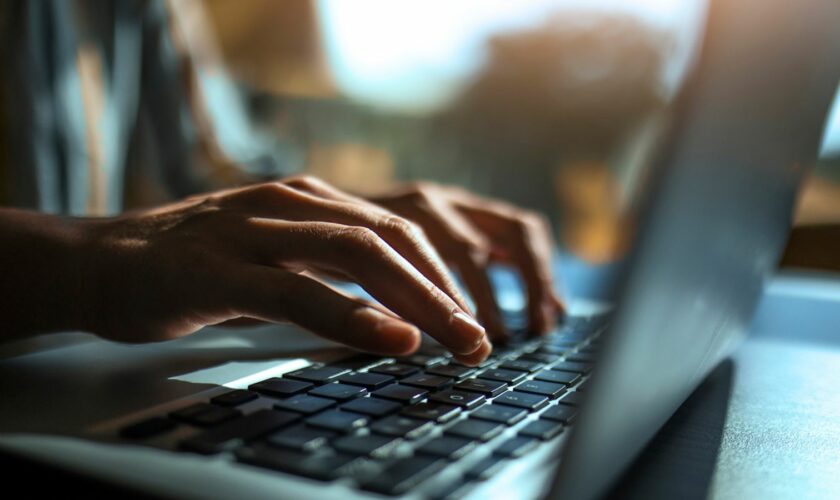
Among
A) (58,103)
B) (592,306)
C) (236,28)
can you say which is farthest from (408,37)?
(592,306)

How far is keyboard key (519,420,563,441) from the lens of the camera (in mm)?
326

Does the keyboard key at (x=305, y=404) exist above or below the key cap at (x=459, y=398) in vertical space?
above

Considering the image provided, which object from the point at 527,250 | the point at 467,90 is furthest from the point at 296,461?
the point at 467,90

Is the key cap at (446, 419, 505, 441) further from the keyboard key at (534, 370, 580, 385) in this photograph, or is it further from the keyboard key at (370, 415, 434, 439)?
the keyboard key at (534, 370, 580, 385)

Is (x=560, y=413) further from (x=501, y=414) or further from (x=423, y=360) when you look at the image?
(x=423, y=360)

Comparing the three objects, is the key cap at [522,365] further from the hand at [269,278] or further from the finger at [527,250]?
the finger at [527,250]

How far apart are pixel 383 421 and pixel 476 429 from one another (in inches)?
1.9

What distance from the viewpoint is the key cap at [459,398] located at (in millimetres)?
377

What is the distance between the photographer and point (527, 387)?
421mm

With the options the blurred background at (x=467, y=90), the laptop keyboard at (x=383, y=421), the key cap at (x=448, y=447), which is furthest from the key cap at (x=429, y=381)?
the blurred background at (x=467, y=90)

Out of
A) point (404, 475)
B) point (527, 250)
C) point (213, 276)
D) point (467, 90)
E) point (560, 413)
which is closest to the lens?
point (404, 475)

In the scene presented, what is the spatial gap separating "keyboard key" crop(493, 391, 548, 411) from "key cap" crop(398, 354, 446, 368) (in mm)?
104

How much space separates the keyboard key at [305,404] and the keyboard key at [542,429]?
108 mm

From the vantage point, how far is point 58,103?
3.94 ft
